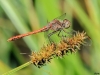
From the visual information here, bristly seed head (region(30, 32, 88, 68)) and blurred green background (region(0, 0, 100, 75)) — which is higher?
blurred green background (region(0, 0, 100, 75))

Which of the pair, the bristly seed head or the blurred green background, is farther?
the blurred green background

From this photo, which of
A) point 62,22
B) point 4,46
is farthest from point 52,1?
point 4,46

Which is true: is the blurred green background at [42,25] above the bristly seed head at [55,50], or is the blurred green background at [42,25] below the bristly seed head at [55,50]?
above

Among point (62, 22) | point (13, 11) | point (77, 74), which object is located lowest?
point (77, 74)

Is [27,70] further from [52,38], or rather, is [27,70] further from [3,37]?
→ [52,38]

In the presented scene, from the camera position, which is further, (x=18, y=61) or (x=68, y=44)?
(x=18, y=61)

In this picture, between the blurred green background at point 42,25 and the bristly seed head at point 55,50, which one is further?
the blurred green background at point 42,25

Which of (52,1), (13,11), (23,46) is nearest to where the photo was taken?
(52,1)

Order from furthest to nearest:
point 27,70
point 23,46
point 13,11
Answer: point 23,46
point 27,70
point 13,11
